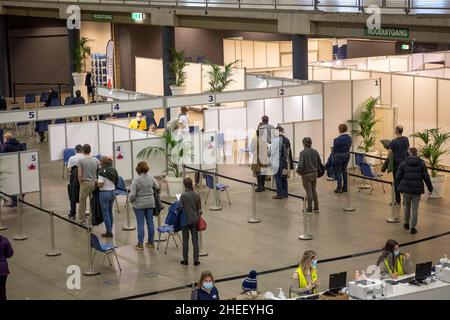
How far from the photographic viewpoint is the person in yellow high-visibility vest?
12180 millimetres

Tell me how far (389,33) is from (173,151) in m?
5.33

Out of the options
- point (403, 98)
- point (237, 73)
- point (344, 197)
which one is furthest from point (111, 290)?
point (237, 73)

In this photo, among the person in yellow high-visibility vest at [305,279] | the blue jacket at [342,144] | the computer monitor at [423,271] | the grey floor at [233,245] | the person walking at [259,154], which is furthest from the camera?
the person walking at [259,154]

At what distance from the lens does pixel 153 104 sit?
20.5 metres

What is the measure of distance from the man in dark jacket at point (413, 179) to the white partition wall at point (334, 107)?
18.3 ft

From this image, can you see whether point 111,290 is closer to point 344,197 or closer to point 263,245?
point 263,245

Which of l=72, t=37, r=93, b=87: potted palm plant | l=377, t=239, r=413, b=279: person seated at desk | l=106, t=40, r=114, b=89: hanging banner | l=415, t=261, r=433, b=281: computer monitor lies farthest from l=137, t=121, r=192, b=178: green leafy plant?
l=106, t=40, r=114, b=89: hanging banner

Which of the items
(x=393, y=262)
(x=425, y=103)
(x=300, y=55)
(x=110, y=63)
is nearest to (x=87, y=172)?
(x=393, y=262)

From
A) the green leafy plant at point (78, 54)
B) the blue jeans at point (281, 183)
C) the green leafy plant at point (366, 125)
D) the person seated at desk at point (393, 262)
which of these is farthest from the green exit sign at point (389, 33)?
Result: the green leafy plant at point (78, 54)

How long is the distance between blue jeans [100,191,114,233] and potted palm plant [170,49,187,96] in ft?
46.4

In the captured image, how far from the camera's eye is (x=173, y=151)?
20734 millimetres

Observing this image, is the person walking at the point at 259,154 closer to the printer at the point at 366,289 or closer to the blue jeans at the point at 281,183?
the blue jeans at the point at 281,183

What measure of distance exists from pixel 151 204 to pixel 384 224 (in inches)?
176

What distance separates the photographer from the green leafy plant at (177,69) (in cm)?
3105
